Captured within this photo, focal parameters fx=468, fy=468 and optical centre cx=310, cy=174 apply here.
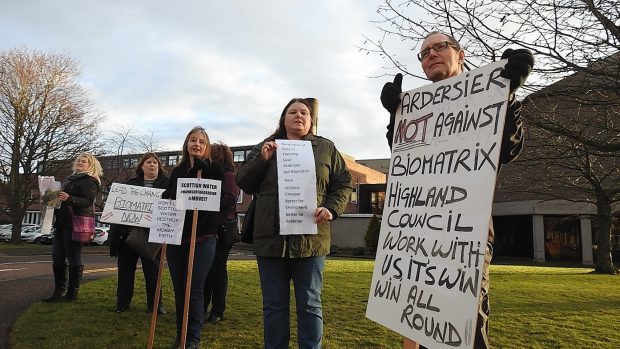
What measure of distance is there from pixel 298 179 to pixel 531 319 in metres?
4.02

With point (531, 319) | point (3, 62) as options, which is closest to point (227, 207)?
point (531, 319)

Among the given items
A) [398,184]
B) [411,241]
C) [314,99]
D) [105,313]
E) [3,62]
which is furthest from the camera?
[3,62]

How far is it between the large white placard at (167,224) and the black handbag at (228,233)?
790 millimetres

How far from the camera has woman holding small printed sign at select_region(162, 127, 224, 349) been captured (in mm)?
4184

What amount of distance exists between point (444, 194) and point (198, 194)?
246 cm

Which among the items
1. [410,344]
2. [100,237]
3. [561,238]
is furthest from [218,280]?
[561,238]

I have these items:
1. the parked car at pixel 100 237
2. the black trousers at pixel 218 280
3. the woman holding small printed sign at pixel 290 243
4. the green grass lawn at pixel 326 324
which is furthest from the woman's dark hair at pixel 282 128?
the parked car at pixel 100 237

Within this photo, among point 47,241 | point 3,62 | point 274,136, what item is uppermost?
point 3,62

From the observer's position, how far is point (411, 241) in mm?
2580

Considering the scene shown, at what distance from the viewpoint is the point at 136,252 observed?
5.86m

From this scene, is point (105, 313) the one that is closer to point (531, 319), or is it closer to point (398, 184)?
point (398, 184)

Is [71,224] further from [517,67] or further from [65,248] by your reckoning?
[517,67]

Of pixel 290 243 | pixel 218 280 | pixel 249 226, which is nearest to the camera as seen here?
pixel 290 243

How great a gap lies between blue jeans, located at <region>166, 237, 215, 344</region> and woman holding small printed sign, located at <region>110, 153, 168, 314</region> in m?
1.41
